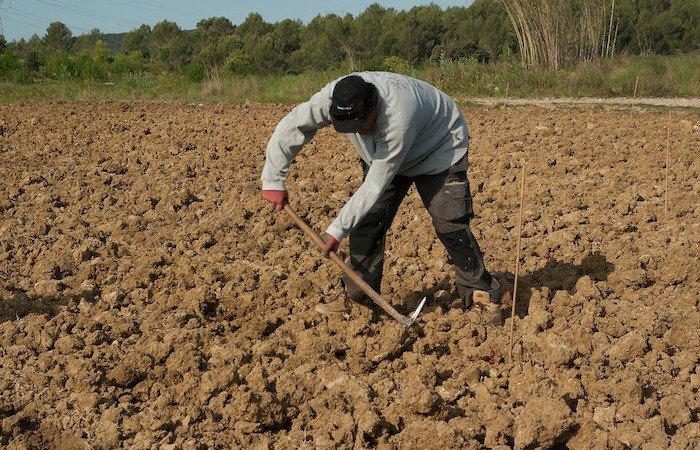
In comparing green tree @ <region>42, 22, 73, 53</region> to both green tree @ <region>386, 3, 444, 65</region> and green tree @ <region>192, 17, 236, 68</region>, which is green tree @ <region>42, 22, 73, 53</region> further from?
green tree @ <region>386, 3, 444, 65</region>

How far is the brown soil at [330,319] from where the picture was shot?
3.58 meters

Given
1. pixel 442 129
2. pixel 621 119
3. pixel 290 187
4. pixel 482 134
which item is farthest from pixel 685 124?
pixel 442 129

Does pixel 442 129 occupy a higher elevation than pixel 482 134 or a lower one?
higher

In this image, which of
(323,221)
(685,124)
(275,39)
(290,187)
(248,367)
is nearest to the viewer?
(248,367)

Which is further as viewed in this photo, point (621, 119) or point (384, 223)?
point (621, 119)

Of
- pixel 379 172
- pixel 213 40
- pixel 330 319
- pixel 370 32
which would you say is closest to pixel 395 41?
pixel 370 32

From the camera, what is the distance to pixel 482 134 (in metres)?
9.95

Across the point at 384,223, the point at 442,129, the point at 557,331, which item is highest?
the point at 442,129

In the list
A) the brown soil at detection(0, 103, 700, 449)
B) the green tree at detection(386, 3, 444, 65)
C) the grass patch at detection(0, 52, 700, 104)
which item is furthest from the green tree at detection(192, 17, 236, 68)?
the brown soil at detection(0, 103, 700, 449)

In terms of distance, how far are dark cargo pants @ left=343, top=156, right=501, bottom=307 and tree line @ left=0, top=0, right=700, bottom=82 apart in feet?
44.4

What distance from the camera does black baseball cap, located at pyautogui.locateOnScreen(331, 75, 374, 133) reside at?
3576mm

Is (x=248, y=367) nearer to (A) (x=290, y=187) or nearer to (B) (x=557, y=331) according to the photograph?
(B) (x=557, y=331)

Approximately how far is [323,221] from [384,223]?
7.25 feet

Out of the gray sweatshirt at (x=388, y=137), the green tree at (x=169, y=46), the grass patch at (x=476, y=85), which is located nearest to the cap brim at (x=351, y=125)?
the gray sweatshirt at (x=388, y=137)
